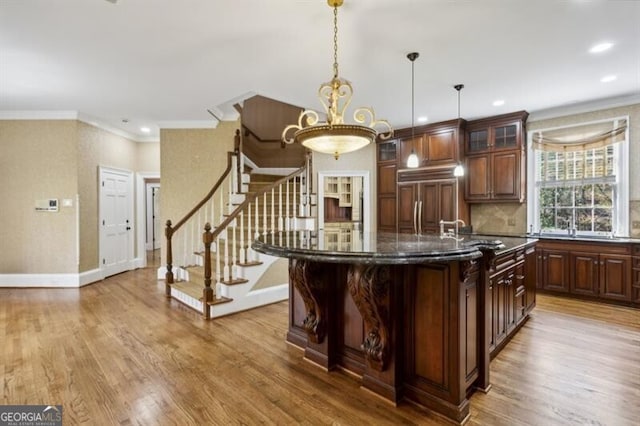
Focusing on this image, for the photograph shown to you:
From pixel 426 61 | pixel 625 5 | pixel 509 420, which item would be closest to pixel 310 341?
pixel 509 420

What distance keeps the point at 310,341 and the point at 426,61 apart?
2985mm

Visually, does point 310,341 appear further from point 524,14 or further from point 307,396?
point 524,14

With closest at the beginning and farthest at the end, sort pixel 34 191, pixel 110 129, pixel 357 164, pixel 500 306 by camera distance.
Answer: pixel 500 306 < pixel 34 191 < pixel 110 129 < pixel 357 164

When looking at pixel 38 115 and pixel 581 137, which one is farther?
pixel 38 115

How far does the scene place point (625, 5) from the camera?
239 cm

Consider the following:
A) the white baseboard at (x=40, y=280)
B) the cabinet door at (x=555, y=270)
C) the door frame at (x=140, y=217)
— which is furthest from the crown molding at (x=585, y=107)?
the white baseboard at (x=40, y=280)

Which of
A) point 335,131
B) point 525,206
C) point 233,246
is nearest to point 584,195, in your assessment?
point 525,206

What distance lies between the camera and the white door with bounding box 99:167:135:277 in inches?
232

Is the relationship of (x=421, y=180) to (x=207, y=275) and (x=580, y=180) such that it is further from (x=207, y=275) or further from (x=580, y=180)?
(x=207, y=275)

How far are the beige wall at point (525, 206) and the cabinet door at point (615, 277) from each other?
0.62 meters

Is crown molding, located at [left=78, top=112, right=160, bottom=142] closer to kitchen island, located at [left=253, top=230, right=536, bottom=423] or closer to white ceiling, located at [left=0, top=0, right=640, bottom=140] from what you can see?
white ceiling, located at [left=0, top=0, right=640, bottom=140]

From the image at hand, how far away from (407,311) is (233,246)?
2.61 meters

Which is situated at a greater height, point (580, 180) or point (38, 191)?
point (580, 180)

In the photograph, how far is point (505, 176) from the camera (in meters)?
5.04
